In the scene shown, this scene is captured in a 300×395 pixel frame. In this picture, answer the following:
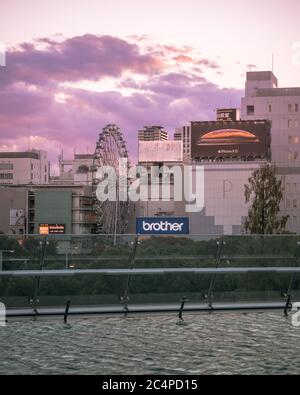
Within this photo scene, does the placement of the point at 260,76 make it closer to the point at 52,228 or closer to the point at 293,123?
the point at 293,123

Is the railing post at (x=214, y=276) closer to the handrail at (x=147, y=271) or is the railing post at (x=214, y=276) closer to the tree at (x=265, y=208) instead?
the handrail at (x=147, y=271)

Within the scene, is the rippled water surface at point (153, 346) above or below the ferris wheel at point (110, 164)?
below

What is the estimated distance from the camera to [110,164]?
482ft

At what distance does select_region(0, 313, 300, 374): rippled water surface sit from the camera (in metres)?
11.9

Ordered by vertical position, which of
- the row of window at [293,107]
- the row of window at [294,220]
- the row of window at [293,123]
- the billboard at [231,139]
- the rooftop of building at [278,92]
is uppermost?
the rooftop of building at [278,92]

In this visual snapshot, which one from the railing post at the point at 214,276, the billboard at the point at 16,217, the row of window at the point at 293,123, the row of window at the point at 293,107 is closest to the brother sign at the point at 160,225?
the row of window at the point at 293,123

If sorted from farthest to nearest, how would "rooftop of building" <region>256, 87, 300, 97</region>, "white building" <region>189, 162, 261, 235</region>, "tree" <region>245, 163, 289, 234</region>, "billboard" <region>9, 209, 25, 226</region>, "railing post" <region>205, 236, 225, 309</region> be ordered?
1. "billboard" <region>9, 209, 25, 226</region>
2. "rooftop of building" <region>256, 87, 300, 97</region>
3. "white building" <region>189, 162, 261, 235</region>
4. "tree" <region>245, 163, 289, 234</region>
5. "railing post" <region>205, 236, 225, 309</region>

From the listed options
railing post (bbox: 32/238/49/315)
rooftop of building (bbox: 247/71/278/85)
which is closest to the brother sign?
rooftop of building (bbox: 247/71/278/85)

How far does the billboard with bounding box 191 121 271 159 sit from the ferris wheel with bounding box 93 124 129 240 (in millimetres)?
19837

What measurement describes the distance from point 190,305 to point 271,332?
12.3 ft

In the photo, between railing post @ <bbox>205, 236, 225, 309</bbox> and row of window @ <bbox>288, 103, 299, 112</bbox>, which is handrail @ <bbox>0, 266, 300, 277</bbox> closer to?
railing post @ <bbox>205, 236, 225, 309</bbox>

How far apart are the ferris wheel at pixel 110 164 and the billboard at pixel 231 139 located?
1984 cm

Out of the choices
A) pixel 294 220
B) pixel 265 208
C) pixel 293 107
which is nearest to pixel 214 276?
pixel 265 208

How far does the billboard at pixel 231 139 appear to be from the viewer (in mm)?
162625
